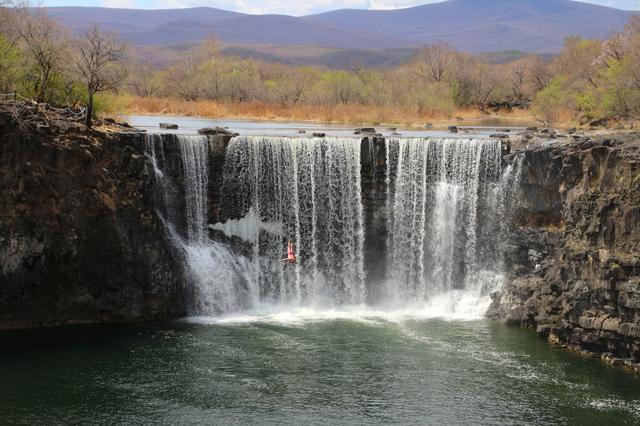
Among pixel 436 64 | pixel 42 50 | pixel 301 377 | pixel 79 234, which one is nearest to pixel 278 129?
pixel 42 50

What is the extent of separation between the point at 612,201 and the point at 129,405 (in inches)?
706

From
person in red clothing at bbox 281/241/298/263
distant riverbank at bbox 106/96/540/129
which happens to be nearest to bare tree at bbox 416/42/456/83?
distant riverbank at bbox 106/96/540/129

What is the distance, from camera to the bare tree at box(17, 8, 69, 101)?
1433 inches

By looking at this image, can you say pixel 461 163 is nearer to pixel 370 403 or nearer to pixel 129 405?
pixel 370 403

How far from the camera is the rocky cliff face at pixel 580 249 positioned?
29312 mm

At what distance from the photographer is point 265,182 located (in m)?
36.5

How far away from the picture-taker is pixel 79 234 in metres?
32.2

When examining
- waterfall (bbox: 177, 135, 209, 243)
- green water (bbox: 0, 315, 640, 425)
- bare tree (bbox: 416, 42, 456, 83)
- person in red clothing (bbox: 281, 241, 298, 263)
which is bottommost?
green water (bbox: 0, 315, 640, 425)

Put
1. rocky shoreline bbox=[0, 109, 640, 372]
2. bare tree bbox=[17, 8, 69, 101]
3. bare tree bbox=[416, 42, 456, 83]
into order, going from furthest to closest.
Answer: bare tree bbox=[416, 42, 456, 83]
bare tree bbox=[17, 8, 69, 101]
rocky shoreline bbox=[0, 109, 640, 372]

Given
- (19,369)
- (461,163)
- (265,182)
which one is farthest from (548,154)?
(19,369)

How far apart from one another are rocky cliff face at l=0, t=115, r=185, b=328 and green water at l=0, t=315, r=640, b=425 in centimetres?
115

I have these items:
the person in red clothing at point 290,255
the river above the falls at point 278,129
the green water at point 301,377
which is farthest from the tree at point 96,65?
the green water at point 301,377

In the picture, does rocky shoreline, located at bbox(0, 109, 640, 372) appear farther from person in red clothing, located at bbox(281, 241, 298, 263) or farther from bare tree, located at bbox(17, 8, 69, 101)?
bare tree, located at bbox(17, 8, 69, 101)

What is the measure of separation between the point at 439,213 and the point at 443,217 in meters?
0.24
